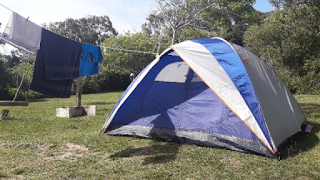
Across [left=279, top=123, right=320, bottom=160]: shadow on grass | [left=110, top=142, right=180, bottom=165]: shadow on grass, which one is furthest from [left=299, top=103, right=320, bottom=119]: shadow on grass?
[left=110, top=142, right=180, bottom=165]: shadow on grass

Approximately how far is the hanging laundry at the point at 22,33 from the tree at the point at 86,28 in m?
30.4

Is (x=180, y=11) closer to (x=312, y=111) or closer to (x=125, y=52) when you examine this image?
(x=312, y=111)

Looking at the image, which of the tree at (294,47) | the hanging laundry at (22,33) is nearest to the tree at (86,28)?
the tree at (294,47)

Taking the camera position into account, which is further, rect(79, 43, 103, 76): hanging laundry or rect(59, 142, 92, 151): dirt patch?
rect(79, 43, 103, 76): hanging laundry

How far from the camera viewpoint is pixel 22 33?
3.58 meters

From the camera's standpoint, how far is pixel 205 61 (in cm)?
384

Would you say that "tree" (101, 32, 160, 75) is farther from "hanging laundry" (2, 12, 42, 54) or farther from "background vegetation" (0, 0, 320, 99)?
"hanging laundry" (2, 12, 42, 54)

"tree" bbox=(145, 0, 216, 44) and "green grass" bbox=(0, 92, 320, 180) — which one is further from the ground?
"tree" bbox=(145, 0, 216, 44)

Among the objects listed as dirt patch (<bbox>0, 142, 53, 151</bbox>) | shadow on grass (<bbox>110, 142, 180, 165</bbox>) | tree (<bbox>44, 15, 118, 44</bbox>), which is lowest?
dirt patch (<bbox>0, 142, 53, 151</bbox>)

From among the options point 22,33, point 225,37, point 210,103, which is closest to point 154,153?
point 210,103

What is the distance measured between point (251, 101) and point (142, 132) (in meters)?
1.90

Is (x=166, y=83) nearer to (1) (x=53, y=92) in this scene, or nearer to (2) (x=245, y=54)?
(2) (x=245, y=54)

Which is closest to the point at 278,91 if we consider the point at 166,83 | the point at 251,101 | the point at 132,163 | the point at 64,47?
the point at 251,101

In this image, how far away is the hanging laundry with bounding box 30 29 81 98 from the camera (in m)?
3.97
